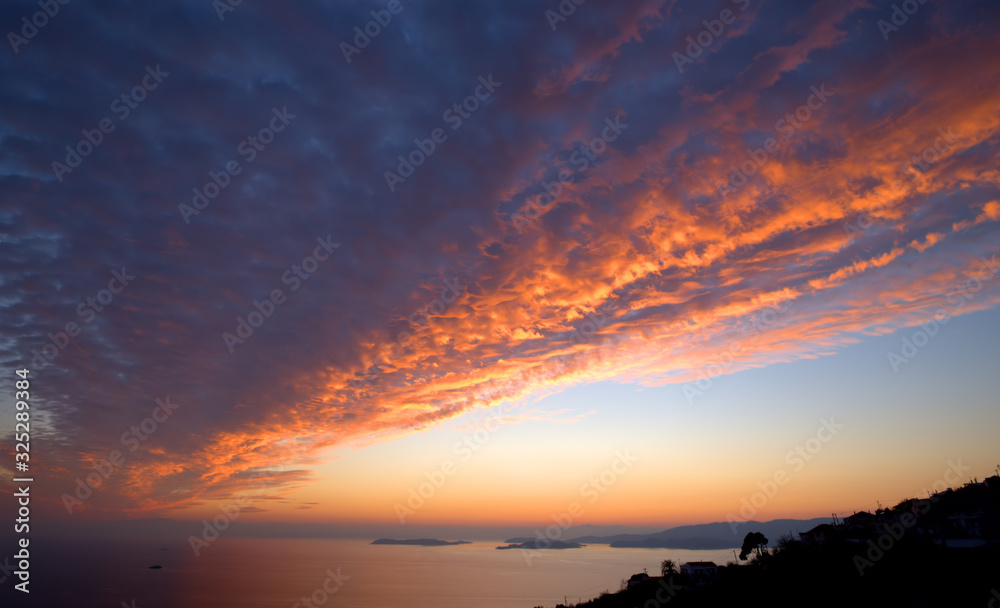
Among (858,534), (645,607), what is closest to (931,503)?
(858,534)

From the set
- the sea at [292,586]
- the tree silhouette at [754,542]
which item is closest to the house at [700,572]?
the tree silhouette at [754,542]

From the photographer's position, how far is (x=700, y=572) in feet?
198

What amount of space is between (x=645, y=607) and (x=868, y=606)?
65.5ft

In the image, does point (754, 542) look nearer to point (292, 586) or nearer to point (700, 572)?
point (700, 572)

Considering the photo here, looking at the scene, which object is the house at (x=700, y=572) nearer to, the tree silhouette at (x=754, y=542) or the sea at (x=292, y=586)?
the tree silhouette at (x=754, y=542)

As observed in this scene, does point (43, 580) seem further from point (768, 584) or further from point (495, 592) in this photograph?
point (768, 584)

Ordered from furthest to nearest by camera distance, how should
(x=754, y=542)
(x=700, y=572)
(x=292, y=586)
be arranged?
(x=292, y=586), (x=700, y=572), (x=754, y=542)

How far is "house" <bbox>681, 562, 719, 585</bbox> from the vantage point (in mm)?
56203

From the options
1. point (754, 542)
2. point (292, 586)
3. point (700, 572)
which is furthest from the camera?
point (292, 586)

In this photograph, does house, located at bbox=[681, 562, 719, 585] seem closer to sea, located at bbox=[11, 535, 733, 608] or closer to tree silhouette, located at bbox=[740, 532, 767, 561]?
tree silhouette, located at bbox=[740, 532, 767, 561]

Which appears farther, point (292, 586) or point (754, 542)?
point (292, 586)

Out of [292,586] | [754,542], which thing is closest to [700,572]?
[754,542]

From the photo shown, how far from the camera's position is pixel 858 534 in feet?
177

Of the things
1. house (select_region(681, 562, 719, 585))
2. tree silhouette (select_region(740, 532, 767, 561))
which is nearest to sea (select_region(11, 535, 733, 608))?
house (select_region(681, 562, 719, 585))
